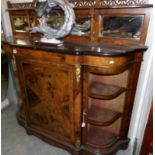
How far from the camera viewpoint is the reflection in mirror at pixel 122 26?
1.32 metres

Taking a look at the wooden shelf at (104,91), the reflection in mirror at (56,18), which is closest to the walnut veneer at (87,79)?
the wooden shelf at (104,91)

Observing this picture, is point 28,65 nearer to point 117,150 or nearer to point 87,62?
point 87,62

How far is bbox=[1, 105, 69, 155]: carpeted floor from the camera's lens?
1711mm

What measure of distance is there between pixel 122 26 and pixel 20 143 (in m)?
1.63

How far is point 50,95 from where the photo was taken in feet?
4.96

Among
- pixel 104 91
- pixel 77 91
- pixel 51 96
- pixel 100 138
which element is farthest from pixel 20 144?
pixel 104 91

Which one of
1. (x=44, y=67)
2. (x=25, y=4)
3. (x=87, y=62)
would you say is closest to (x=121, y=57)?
(x=87, y=62)

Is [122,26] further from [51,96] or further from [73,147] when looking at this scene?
[73,147]

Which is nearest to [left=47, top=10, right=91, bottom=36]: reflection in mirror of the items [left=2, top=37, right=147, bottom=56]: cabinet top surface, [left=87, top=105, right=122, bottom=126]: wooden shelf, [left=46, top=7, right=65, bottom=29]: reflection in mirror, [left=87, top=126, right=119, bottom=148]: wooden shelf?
[left=46, top=7, right=65, bottom=29]: reflection in mirror

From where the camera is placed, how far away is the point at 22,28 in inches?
75.1

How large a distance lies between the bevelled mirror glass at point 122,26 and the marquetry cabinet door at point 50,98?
492 millimetres

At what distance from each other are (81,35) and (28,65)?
22.6 inches

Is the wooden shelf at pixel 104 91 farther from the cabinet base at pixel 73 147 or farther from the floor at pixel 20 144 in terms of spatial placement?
the floor at pixel 20 144

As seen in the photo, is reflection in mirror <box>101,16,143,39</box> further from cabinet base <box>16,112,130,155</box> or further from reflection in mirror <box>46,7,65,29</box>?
cabinet base <box>16,112,130,155</box>
